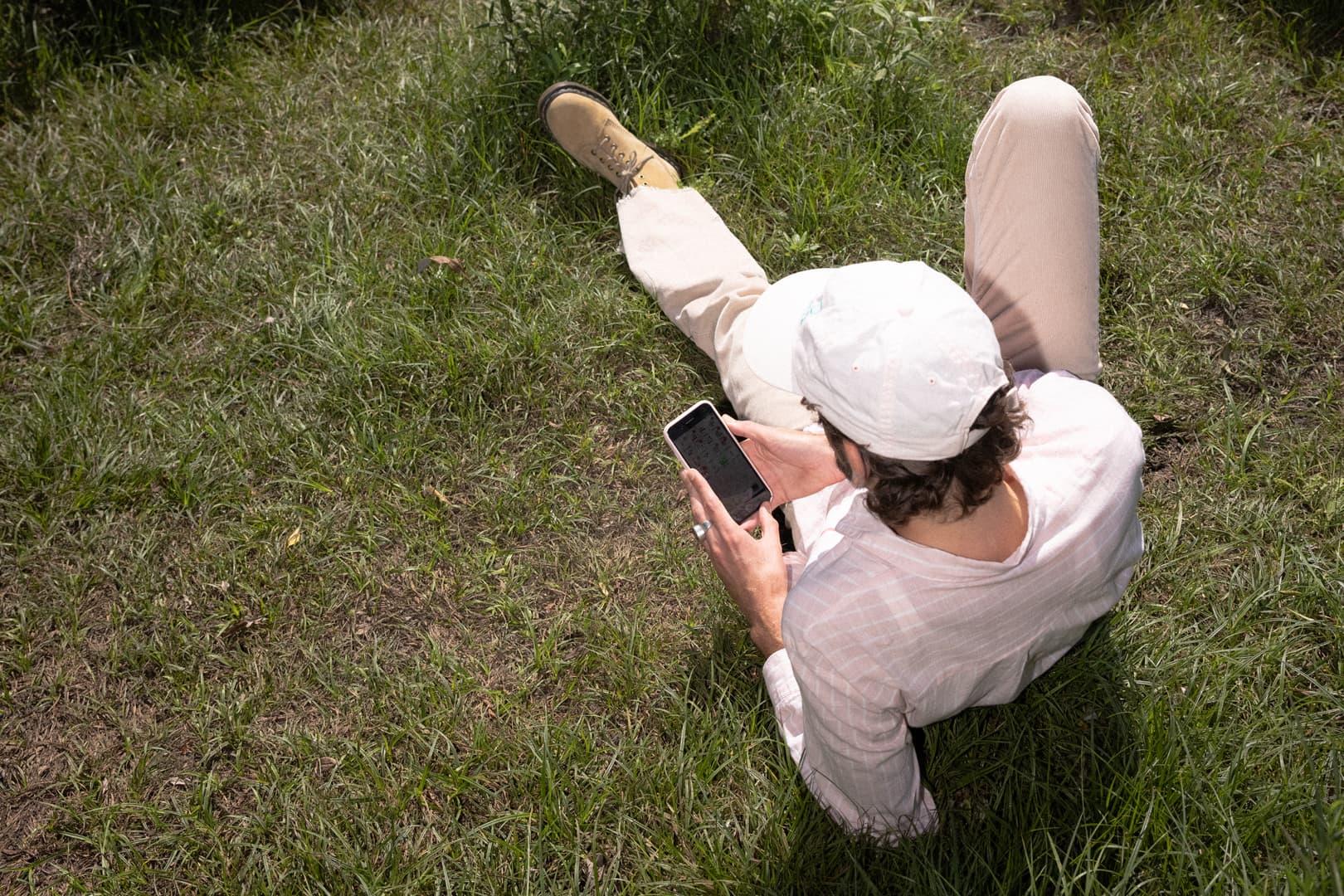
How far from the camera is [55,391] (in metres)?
3.31

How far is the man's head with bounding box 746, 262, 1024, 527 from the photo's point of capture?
171 cm

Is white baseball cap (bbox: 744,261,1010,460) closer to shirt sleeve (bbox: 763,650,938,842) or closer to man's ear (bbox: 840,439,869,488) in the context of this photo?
man's ear (bbox: 840,439,869,488)

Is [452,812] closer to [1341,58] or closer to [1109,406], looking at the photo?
[1109,406]

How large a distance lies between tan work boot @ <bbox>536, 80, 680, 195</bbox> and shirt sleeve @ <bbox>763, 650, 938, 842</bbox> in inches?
70.4

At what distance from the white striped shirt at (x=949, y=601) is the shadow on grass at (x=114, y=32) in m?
3.46

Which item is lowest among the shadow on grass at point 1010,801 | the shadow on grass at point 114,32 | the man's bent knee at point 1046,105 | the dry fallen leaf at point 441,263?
the shadow on grass at point 1010,801

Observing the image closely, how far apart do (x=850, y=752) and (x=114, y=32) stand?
401cm

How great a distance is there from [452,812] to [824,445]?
123 centimetres

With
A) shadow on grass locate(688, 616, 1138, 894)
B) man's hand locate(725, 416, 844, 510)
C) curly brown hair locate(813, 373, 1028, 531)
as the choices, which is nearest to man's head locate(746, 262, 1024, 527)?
curly brown hair locate(813, 373, 1028, 531)

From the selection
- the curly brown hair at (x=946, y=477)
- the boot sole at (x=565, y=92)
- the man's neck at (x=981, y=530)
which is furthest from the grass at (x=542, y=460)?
the curly brown hair at (x=946, y=477)

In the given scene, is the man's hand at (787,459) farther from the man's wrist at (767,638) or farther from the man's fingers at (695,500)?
the man's wrist at (767,638)

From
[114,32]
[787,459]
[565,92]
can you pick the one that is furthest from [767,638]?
[114,32]

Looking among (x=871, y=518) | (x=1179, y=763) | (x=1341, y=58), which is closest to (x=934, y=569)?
(x=871, y=518)

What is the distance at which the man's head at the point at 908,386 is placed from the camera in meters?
1.71
